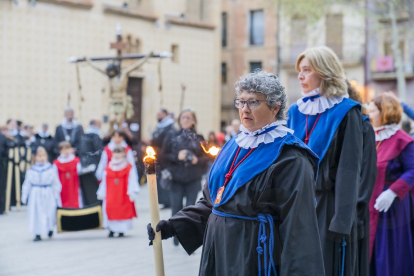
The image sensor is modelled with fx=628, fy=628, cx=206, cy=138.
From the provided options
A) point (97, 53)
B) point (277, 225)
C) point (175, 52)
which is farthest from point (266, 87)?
point (175, 52)

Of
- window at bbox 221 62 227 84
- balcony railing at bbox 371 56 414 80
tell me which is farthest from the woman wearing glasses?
window at bbox 221 62 227 84

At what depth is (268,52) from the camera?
121ft

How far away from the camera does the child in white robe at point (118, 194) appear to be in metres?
9.45

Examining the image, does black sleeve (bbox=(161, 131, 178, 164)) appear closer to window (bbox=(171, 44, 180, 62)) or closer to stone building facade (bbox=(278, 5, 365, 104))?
window (bbox=(171, 44, 180, 62))

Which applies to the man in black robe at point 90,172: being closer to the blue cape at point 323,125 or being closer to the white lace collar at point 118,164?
the white lace collar at point 118,164

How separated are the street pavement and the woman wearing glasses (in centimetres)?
362

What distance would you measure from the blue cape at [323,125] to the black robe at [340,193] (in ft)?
0.11

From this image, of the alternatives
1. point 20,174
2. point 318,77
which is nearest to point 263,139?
point 318,77

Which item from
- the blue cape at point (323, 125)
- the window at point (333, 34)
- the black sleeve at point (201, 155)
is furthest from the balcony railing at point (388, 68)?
the blue cape at point (323, 125)

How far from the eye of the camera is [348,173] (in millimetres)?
4133

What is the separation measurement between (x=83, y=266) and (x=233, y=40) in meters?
31.8

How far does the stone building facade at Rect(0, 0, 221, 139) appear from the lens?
22.5 metres

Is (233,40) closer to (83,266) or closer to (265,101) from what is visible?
(83,266)

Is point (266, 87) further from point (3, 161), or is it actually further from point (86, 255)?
point (3, 161)
